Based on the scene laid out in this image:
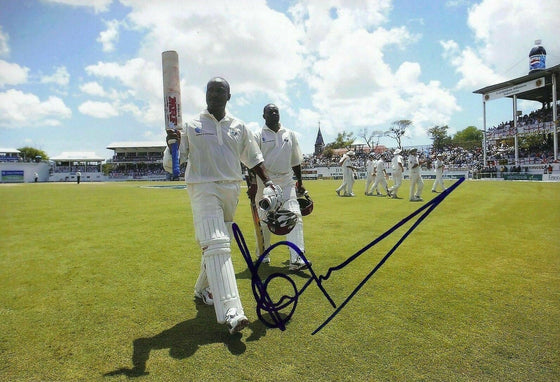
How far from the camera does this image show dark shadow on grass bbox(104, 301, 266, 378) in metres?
2.96

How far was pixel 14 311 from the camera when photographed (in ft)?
13.1

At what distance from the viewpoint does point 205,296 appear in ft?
13.9

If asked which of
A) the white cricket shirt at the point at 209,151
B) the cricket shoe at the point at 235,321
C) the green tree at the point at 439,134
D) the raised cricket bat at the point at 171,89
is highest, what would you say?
the green tree at the point at 439,134

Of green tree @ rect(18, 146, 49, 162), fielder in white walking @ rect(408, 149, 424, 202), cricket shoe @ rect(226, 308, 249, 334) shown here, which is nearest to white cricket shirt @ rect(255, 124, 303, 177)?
cricket shoe @ rect(226, 308, 249, 334)

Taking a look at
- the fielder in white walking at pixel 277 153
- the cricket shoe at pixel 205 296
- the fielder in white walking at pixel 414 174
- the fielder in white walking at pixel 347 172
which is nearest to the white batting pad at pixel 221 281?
the cricket shoe at pixel 205 296

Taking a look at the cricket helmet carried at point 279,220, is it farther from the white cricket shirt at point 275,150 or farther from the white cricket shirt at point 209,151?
the white cricket shirt at point 275,150

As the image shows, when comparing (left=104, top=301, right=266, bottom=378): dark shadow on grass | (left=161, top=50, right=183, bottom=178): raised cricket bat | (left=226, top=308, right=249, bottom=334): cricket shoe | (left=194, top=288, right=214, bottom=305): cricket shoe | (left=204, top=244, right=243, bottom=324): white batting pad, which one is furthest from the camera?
(left=194, top=288, right=214, bottom=305): cricket shoe

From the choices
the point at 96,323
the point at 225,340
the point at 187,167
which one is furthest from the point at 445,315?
the point at 96,323

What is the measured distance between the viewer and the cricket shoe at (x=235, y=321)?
10.6 feet

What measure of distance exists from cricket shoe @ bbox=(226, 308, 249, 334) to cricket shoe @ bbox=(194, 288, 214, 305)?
0.85m

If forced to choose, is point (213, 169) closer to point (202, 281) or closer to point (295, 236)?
point (202, 281)

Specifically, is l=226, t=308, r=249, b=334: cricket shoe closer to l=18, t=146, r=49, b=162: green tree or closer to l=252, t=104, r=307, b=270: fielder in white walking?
l=252, t=104, r=307, b=270: fielder in white walking

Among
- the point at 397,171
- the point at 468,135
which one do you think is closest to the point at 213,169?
the point at 397,171

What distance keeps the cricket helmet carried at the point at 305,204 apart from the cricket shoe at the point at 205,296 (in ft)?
7.92
